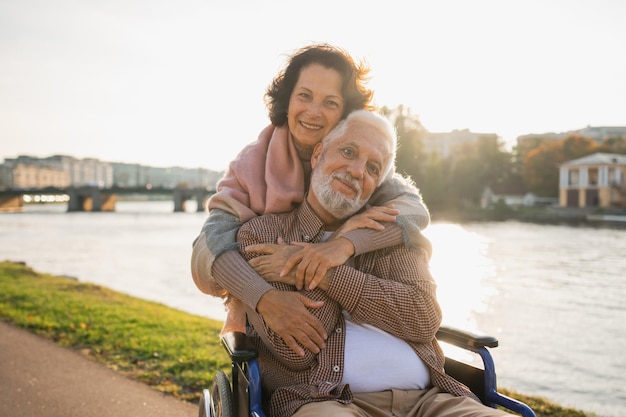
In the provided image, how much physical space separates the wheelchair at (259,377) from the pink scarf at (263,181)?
528 mm

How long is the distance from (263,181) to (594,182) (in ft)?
188

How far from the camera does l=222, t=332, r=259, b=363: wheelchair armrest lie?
190 cm

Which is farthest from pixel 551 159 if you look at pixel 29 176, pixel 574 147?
pixel 29 176

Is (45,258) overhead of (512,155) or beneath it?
beneath

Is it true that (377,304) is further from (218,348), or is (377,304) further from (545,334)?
(545,334)

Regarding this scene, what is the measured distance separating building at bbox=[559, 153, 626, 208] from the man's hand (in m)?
54.9

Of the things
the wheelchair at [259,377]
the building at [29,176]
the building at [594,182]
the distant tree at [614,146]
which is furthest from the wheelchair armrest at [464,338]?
the building at [29,176]

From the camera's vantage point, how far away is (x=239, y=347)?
202 cm

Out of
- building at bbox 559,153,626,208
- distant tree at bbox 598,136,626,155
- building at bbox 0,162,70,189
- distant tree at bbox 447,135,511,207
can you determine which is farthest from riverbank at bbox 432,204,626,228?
building at bbox 0,162,70,189

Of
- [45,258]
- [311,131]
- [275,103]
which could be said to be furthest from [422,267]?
[45,258]

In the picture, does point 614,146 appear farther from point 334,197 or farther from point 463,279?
point 334,197

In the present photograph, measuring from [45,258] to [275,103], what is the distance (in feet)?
58.1

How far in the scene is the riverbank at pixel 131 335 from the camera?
13.9ft

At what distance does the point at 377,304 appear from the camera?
203 cm
